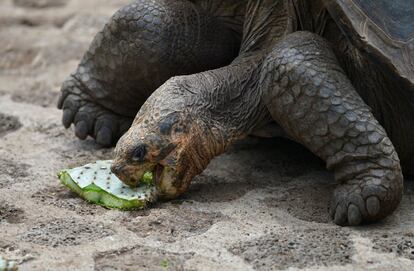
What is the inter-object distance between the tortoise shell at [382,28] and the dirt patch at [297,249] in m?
0.74

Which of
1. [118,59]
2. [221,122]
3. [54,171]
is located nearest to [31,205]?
[54,171]

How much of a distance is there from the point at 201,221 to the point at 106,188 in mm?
485

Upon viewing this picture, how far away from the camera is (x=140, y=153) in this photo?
11.8 feet

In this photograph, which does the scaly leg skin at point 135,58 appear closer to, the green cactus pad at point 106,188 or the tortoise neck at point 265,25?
the tortoise neck at point 265,25

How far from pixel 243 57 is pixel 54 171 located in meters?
1.03

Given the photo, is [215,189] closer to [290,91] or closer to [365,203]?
[290,91]

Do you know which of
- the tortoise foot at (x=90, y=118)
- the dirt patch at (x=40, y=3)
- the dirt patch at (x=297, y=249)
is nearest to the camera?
the dirt patch at (x=297, y=249)

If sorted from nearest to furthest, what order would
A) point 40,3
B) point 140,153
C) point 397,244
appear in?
1. point 397,244
2. point 140,153
3. point 40,3

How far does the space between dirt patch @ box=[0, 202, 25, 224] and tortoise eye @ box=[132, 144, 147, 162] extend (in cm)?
50

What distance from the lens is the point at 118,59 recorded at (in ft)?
14.8

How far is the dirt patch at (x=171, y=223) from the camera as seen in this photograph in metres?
3.34

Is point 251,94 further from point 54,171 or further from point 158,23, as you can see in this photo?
point 54,171

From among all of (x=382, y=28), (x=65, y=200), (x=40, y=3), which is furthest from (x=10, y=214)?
(x=40, y=3)

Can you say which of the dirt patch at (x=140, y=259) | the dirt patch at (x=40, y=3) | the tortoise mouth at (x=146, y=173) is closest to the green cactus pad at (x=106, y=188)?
the tortoise mouth at (x=146, y=173)
